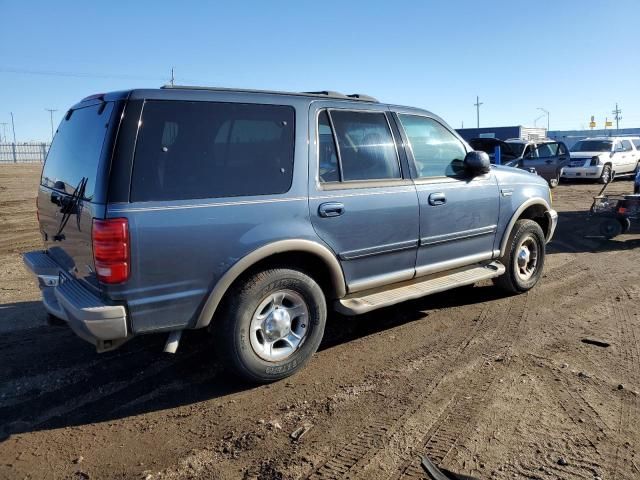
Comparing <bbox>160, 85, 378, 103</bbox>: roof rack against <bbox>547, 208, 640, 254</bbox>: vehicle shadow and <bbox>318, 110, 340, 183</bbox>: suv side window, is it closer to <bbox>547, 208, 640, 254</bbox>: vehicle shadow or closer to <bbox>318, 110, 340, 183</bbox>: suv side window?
<bbox>318, 110, 340, 183</bbox>: suv side window

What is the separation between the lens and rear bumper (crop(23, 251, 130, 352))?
3.19 metres

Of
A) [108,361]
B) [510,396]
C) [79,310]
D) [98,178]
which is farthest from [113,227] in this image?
[510,396]

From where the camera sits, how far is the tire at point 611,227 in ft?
30.8

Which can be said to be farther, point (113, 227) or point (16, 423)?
point (16, 423)

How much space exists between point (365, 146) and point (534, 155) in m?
15.2

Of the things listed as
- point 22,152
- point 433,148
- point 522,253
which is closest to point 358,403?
point 433,148

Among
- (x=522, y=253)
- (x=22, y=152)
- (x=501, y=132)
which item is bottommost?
(x=522, y=253)

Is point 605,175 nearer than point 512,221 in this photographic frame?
No

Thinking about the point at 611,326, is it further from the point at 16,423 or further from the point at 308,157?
the point at 16,423

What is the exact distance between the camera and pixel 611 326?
5.04 meters

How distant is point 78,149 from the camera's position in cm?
376

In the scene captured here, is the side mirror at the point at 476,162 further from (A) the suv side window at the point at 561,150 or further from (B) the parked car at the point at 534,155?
(A) the suv side window at the point at 561,150

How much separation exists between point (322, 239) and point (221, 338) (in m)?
1.02

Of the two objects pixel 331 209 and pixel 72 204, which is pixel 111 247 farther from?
pixel 331 209
